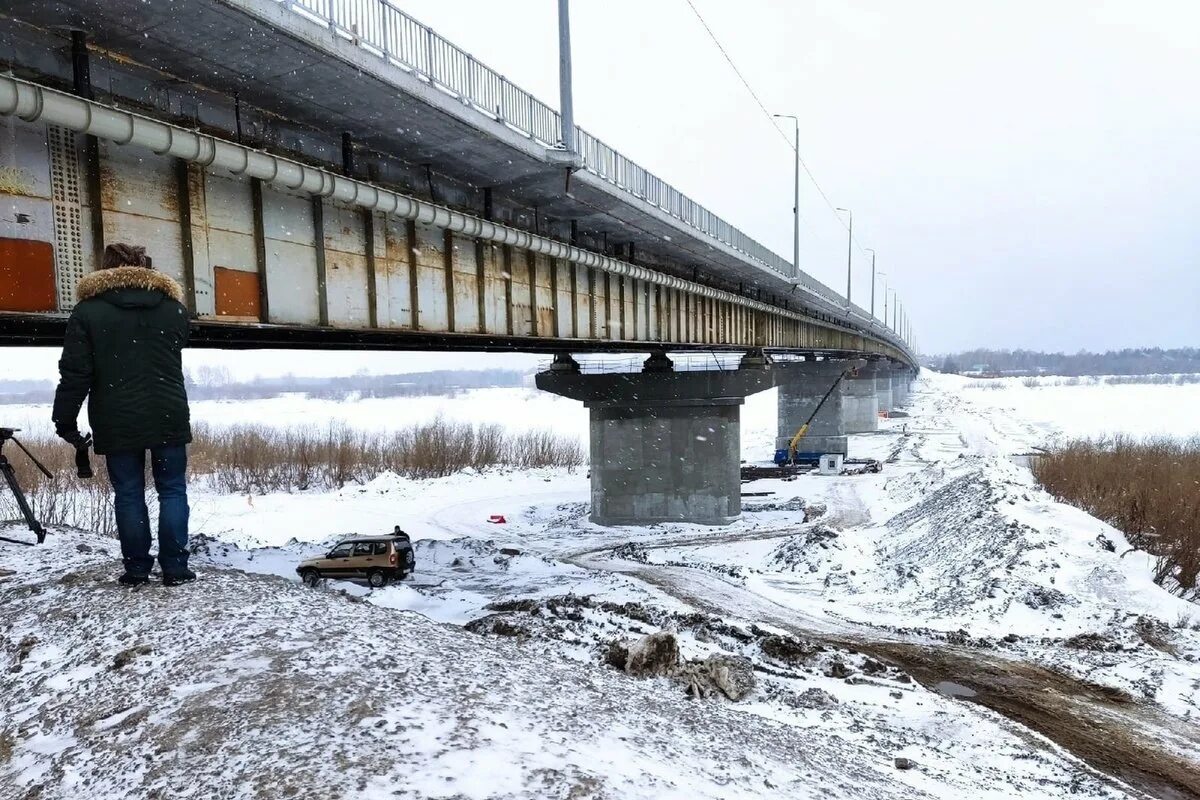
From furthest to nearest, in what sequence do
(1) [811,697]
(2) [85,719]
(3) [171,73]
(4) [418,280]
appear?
(4) [418,280] → (1) [811,697] → (3) [171,73] → (2) [85,719]

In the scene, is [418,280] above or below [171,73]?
below

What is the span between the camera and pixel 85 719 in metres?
4.35

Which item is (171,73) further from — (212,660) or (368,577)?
(368,577)

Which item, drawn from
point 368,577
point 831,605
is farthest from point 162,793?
point 831,605

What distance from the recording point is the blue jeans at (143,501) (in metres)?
5.76

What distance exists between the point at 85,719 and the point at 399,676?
1.84m

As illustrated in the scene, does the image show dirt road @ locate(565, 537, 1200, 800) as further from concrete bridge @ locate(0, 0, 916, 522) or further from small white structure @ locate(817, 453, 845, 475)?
small white structure @ locate(817, 453, 845, 475)

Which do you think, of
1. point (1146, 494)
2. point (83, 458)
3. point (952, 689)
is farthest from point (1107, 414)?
point (83, 458)

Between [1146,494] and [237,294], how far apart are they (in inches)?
949

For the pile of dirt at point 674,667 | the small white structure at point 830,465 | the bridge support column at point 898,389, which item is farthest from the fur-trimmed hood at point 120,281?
the bridge support column at point 898,389

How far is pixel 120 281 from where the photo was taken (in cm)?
551

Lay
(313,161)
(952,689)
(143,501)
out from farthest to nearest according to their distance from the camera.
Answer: (952,689)
(313,161)
(143,501)

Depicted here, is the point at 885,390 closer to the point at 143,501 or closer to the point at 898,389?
the point at 898,389

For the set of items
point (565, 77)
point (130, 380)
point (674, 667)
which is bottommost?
point (674, 667)
